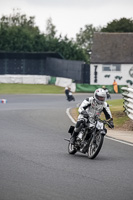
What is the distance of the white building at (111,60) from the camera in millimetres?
71812

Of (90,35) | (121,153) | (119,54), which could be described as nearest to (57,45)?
(119,54)

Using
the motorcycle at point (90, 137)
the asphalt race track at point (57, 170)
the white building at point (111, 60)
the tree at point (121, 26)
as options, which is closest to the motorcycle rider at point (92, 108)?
the motorcycle at point (90, 137)

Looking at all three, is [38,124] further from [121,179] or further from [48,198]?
[48,198]

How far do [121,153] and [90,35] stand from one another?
123346 mm

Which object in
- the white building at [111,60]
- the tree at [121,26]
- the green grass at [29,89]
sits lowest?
the green grass at [29,89]

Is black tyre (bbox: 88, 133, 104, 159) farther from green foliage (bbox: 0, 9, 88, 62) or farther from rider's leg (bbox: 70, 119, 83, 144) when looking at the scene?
green foliage (bbox: 0, 9, 88, 62)

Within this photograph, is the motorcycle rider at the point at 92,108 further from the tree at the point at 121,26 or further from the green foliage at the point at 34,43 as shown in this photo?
the tree at the point at 121,26

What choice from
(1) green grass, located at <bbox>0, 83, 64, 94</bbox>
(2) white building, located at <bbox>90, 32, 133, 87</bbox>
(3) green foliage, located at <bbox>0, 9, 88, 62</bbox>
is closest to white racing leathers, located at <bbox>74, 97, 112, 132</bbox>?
(1) green grass, located at <bbox>0, 83, 64, 94</bbox>

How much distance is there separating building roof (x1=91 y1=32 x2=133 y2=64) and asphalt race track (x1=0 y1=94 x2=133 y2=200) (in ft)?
179

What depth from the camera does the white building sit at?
7181cm

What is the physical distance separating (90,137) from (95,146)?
0.41 metres

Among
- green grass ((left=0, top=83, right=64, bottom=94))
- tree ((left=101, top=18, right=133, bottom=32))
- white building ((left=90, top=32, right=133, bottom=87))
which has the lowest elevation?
green grass ((left=0, top=83, right=64, bottom=94))

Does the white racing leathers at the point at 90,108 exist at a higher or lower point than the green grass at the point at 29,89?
higher

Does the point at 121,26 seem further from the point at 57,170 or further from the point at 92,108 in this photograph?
the point at 57,170
